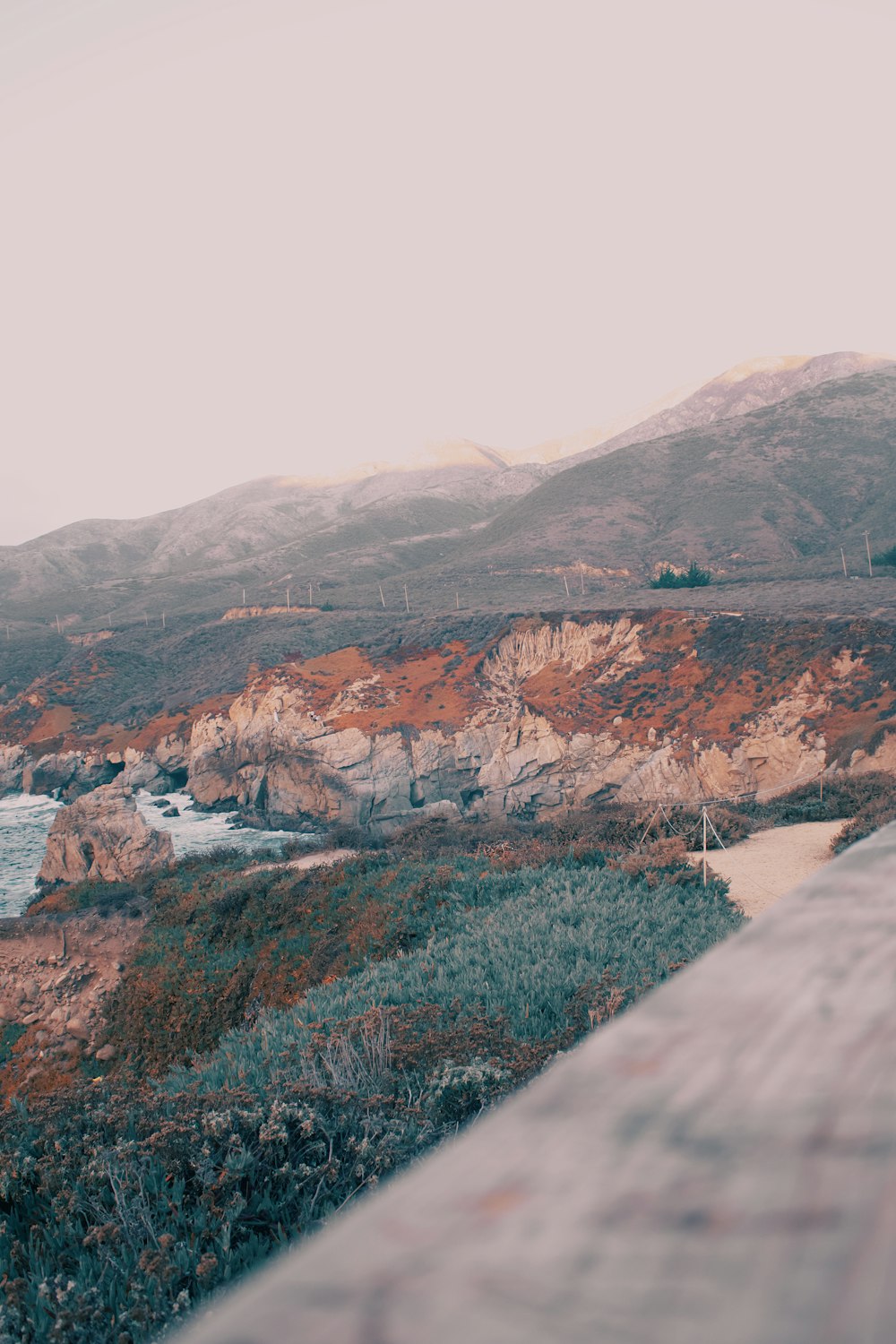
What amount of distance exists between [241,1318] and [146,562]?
569 ft

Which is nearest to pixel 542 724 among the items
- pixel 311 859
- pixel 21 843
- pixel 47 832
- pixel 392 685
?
pixel 392 685

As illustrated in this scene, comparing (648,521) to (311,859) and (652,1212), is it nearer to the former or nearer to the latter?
(311,859)

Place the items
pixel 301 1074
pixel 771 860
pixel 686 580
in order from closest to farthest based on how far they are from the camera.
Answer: pixel 301 1074 → pixel 771 860 → pixel 686 580

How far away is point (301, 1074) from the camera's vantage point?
423 centimetres

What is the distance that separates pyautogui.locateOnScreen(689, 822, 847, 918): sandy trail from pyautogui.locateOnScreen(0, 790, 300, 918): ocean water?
43.7ft

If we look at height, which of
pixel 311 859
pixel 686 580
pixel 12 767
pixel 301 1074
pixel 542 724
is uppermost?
pixel 686 580

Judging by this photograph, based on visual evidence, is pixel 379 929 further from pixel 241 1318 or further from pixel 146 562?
pixel 146 562

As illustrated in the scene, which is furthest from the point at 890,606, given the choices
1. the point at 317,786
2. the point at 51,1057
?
the point at 51,1057

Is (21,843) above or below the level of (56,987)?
below

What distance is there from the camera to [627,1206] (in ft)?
1.71

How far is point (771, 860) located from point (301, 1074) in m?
8.68

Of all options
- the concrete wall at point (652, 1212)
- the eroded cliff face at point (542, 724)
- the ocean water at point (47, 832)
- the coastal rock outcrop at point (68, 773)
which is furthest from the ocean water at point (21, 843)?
the concrete wall at point (652, 1212)

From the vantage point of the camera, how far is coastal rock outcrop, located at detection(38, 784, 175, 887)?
19312 millimetres

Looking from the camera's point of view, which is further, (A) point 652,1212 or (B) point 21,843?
(B) point 21,843
